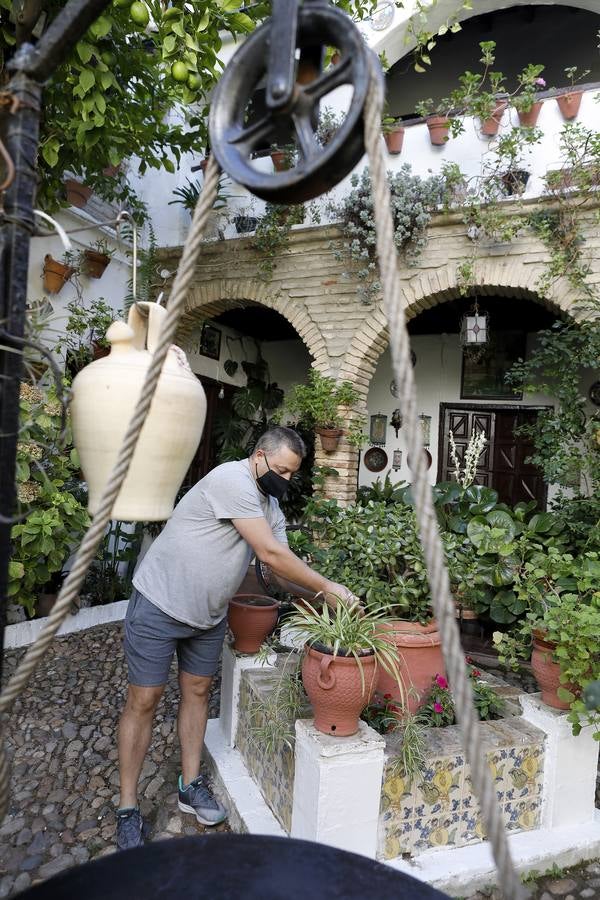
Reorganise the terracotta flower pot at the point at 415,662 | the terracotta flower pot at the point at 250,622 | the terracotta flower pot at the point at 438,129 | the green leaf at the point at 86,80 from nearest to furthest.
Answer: the terracotta flower pot at the point at 415,662 < the terracotta flower pot at the point at 250,622 < the green leaf at the point at 86,80 < the terracotta flower pot at the point at 438,129

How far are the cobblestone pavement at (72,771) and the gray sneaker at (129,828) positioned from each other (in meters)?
0.15

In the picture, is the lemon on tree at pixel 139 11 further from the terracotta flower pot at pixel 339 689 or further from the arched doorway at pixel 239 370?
the arched doorway at pixel 239 370

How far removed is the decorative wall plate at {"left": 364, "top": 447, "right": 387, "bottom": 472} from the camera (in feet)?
27.3

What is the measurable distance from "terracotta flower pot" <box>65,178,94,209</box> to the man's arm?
4921 mm

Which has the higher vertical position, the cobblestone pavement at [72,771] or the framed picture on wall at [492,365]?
the framed picture on wall at [492,365]

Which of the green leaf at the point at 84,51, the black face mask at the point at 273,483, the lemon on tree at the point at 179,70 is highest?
the green leaf at the point at 84,51

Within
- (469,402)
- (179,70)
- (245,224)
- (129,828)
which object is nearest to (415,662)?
(129,828)

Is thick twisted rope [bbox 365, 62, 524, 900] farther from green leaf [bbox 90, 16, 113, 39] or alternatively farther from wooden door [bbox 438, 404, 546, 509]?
wooden door [bbox 438, 404, 546, 509]

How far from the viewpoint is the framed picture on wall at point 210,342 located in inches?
328

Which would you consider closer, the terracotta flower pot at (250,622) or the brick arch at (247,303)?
the terracotta flower pot at (250,622)

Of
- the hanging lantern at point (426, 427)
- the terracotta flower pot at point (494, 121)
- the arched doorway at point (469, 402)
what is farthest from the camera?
the hanging lantern at point (426, 427)

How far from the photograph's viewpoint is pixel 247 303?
7293 millimetres

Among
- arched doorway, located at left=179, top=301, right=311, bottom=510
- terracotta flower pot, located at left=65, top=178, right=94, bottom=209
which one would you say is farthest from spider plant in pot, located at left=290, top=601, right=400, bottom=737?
arched doorway, located at left=179, top=301, right=311, bottom=510

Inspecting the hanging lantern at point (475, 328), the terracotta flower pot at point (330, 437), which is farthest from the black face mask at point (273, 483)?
the hanging lantern at point (475, 328)
